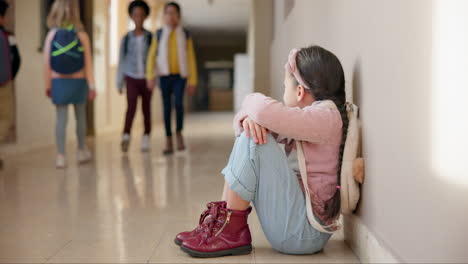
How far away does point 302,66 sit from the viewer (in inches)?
67.9

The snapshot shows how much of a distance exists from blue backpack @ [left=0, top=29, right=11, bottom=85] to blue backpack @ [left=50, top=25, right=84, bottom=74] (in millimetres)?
291

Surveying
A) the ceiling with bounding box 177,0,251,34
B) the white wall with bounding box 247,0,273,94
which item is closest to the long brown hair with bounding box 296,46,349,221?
the white wall with bounding box 247,0,273,94

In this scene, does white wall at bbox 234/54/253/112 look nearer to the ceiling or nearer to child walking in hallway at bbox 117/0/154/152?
the ceiling

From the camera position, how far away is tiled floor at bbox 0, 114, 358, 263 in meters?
1.81

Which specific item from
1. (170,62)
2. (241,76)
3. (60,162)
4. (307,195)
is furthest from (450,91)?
(241,76)

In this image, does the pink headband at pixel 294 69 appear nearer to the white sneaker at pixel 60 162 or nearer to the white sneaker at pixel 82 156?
the white sneaker at pixel 60 162

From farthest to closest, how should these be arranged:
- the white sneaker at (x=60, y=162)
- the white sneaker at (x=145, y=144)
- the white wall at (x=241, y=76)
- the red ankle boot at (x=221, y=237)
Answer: the white wall at (x=241, y=76) → the white sneaker at (x=145, y=144) → the white sneaker at (x=60, y=162) → the red ankle boot at (x=221, y=237)

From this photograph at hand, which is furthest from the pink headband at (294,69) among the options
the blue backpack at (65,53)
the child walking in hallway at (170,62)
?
the child walking in hallway at (170,62)

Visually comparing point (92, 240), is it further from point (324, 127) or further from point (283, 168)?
point (324, 127)

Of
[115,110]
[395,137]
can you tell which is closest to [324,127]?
[395,137]

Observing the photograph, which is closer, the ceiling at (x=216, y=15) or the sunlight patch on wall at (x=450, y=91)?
the sunlight patch on wall at (x=450, y=91)

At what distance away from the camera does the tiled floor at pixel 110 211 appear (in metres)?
1.81

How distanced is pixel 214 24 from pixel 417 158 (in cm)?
1728

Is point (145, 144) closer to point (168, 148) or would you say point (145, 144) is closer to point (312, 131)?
point (168, 148)
